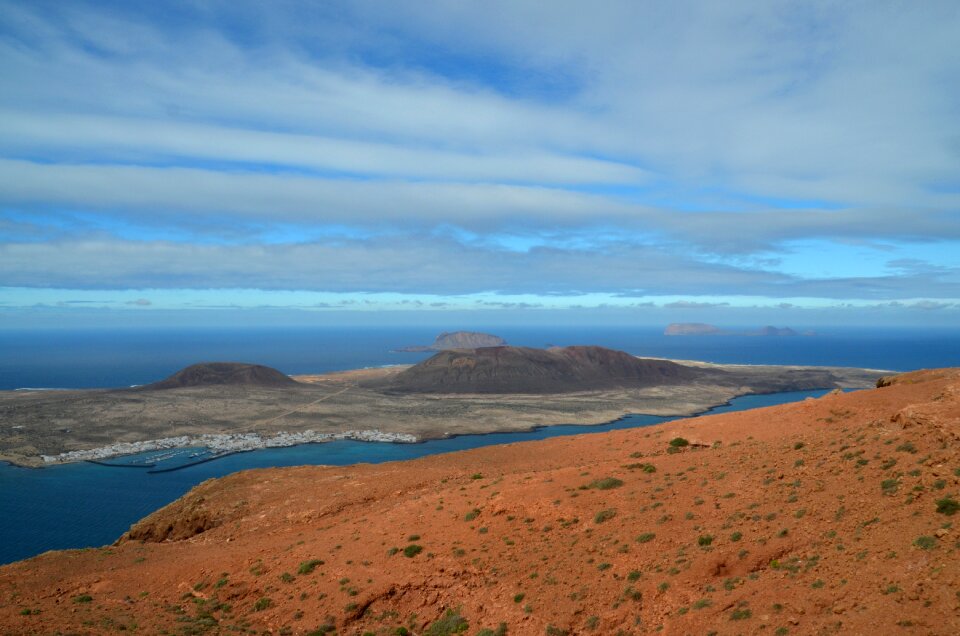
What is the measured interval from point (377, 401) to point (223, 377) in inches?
1698

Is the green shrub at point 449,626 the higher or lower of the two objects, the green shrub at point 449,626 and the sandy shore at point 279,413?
the higher

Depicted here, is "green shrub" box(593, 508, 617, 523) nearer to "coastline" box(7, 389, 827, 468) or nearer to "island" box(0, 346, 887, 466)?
"coastline" box(7, 389, 827, 468)

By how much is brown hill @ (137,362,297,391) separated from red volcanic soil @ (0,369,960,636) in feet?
372

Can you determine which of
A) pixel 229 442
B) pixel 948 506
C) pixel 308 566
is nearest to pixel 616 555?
pixel 948 506

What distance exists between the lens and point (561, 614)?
60.6 ft

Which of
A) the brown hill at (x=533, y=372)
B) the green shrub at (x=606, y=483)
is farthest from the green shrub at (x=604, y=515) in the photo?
the brown hill at (x=533, y=372)

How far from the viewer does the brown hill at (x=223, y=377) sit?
449ft

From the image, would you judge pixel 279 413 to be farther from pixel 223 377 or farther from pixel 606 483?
pixel 606 483

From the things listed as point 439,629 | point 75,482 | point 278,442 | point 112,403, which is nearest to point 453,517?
point 439,629

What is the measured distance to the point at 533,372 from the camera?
162 m

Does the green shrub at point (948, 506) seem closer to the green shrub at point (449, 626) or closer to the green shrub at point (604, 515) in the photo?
the green shrub at point (604, 515)

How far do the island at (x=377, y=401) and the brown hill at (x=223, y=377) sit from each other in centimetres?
34

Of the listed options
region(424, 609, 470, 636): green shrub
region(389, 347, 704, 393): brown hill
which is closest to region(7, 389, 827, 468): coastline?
region(389, 347, 704, 393): brown hill

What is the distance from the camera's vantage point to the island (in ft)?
301
